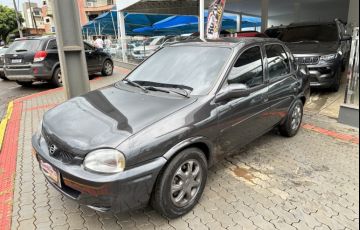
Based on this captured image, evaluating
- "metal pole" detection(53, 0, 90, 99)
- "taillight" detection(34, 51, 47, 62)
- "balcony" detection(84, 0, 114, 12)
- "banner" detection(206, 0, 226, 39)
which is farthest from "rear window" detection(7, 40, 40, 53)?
"balcony" detection(84, 0, 114, 12)

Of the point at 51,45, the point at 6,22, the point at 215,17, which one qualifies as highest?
the point at 6,22

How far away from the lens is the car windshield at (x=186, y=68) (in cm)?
338

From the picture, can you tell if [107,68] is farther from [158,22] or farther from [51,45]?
[158,22]

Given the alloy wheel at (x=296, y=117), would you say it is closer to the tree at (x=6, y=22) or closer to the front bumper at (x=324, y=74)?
the front bumper at (x=324, y=74)

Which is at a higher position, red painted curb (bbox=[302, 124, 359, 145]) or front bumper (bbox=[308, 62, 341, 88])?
front bumper (bbox=[308, 62, 341, 88])

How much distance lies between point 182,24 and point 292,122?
19.2 m

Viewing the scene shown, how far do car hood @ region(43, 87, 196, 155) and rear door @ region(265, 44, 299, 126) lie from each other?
1609 mm

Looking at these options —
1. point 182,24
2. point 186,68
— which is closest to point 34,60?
point 186,68

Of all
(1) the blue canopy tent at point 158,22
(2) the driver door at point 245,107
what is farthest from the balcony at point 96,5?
(2) the driver door at point 245,107

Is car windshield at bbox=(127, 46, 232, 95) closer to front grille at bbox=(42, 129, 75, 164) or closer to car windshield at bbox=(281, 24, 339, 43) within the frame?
front grille at bbox=(42, 129, 75, 164)

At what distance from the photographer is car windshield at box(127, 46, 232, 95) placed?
11.1 ft

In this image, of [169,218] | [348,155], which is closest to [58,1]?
[169,218]

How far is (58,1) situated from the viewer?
16.7 feet

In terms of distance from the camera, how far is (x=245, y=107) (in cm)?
361
